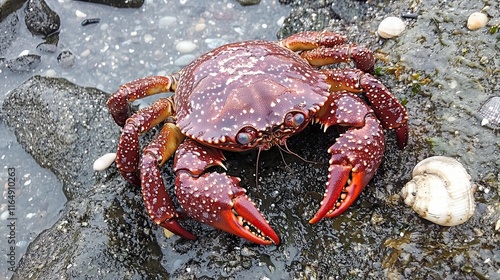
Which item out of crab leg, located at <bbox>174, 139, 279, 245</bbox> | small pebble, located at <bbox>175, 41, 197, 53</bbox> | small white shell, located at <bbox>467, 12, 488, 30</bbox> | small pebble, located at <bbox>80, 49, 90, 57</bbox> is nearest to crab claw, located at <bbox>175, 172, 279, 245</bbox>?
crab leg, located at <bbox>174, 139, 279, 245</bbox>

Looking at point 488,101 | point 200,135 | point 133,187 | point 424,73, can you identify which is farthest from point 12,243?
point 488,101

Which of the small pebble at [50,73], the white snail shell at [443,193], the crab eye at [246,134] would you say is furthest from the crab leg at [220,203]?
the small pebble at [50,73]

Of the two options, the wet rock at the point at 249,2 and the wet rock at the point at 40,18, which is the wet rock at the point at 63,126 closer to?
the wet rock at the point at 40,18

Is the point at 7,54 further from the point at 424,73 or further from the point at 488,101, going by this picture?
the point at 488,101

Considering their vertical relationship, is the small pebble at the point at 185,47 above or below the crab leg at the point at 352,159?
below

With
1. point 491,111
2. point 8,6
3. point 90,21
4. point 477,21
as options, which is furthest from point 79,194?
point 477,21

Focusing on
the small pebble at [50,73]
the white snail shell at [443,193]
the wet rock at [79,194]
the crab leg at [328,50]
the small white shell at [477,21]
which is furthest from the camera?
the small pebble at [50,73]
